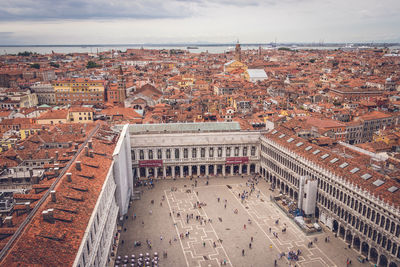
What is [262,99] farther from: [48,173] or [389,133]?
[48,173]

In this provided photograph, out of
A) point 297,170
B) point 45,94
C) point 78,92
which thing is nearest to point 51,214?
point 297,170

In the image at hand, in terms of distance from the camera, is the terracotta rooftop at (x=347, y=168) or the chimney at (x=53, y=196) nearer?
the chimney at (x=53, y=196)

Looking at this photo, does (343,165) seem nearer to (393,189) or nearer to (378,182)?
(378,182)

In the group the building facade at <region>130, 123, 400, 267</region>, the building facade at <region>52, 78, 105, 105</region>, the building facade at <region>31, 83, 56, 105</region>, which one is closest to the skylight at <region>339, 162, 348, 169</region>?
the building facade at <region>130, 123, 400, 267</region>

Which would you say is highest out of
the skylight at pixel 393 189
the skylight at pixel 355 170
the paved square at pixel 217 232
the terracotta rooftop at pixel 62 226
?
the terracotta rooftop at pixel 62 226

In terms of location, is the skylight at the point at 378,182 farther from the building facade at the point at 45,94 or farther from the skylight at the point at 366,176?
the building facade at the point at 45,94

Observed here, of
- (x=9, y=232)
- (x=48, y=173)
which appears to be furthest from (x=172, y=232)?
(x=9, y=232)

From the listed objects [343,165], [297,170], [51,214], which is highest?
[51,214]

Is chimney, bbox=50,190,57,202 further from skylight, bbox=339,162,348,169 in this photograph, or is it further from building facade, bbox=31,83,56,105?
building facade, bbox=31,83,56,105

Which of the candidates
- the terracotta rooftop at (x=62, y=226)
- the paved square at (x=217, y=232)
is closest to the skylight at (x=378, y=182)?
the paved square at (x=217, y=232)
